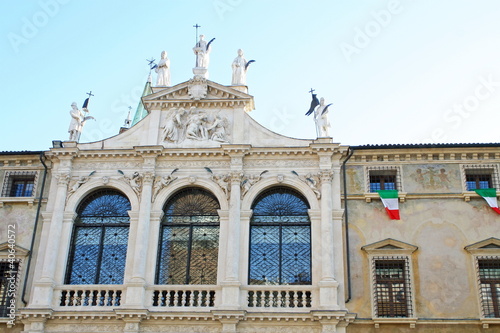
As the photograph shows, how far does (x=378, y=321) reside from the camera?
20.6m

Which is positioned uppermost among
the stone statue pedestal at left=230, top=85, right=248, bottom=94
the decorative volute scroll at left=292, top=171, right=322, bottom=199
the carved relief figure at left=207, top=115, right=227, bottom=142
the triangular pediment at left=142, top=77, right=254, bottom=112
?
the stone statue pedestal at left=230, top=85, right=248, bottom=94

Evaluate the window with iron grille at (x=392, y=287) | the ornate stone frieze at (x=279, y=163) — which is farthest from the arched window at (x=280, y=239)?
the window with iron grille at (x=392, y=287)

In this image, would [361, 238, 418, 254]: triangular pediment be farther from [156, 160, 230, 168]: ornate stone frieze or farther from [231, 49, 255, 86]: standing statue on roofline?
[231, 49, 255, 86]: standing statue on roofline

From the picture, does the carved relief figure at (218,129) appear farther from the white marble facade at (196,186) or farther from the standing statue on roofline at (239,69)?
the standing statue on roofline at (239,69)

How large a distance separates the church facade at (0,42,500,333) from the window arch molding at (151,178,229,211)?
0.06m

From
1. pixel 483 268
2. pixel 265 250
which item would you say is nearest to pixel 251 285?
pixel 265 250

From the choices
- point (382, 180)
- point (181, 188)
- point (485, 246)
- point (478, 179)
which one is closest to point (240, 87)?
point (181, 188)

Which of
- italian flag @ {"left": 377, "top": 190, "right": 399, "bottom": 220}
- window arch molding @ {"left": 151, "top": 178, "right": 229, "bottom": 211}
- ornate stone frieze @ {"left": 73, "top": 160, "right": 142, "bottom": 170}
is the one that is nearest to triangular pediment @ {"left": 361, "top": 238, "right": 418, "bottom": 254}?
italian flag @ {"left": 377, "top": 190, "right": 399, "bottom": 220}

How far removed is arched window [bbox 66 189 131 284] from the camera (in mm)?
22578

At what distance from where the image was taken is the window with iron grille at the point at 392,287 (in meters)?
21.1

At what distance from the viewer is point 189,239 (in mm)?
22875

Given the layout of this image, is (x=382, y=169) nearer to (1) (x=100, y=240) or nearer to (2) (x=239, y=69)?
(2) (x=239, y=69)

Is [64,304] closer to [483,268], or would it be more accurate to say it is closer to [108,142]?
[108,142]

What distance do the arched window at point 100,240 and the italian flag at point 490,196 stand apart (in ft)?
40.9
